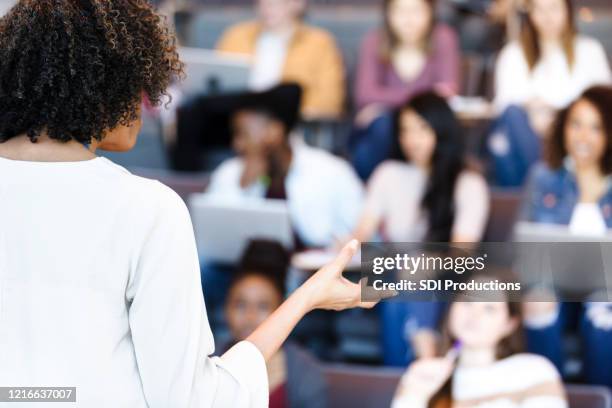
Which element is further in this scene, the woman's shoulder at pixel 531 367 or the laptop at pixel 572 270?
the woman's shoulder at pixel 531 367

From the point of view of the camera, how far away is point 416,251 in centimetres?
120

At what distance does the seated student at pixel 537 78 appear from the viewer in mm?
3145

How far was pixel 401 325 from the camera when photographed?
2.56 m

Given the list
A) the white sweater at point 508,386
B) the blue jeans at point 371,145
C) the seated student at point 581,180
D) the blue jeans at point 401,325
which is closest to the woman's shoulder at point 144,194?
the white sweater at point 508,386

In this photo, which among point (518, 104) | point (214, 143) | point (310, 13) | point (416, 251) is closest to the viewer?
point (416, 251)

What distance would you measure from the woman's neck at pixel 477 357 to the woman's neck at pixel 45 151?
150cm

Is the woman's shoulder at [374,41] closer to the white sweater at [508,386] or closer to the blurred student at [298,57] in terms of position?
the blurred student at [298,57]

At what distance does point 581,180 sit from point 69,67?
6.59ft

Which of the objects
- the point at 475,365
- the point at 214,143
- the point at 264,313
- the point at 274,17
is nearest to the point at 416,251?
the point at 475,365

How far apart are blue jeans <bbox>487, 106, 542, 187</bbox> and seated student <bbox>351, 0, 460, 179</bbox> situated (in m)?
0.24

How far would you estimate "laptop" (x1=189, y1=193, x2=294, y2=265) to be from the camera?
2668 millimetres

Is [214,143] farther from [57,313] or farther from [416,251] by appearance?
[57,313]

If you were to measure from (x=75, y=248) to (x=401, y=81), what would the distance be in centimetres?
262

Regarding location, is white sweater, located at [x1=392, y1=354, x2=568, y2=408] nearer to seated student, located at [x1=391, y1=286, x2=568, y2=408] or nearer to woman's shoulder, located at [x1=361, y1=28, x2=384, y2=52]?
seated student, located at [x1=391, y1=286, x2=568, y2=408]
